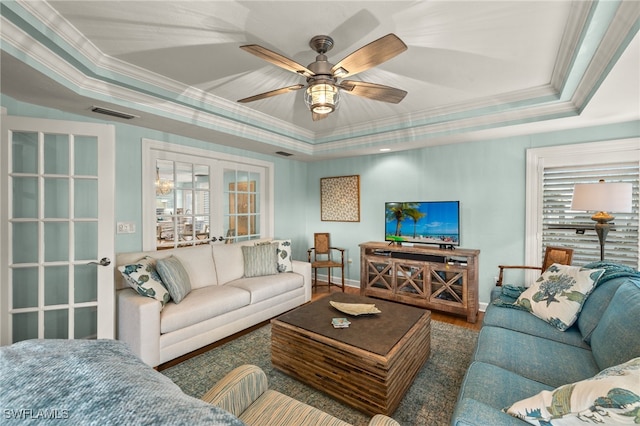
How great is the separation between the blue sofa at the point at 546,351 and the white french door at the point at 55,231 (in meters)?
2.68

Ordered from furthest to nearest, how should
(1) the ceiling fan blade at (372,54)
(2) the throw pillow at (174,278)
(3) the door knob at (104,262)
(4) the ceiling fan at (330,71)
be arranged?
(2) the throw pillow at (174,278)
(3) the door knob at (104,262)
(4) the ceiling fan at (330,71)
(1) the ceiling fan blade at (372,54)

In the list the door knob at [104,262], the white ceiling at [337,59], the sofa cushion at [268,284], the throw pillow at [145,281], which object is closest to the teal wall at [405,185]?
the white ceiling at [337,59]

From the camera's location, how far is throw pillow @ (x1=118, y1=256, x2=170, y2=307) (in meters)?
2.50

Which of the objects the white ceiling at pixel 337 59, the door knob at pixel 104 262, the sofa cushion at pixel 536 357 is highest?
the white ceiling at pixel 337 59

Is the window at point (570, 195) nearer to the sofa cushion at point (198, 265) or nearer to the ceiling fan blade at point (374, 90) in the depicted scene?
the ceiling fan blade at point (374, 90)

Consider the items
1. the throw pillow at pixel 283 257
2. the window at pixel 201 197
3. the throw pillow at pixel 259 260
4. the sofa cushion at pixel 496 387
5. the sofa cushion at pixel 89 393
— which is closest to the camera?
the sofa cushion at pixel 89 393

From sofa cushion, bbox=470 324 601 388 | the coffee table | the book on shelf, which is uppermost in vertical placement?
sofa cushion, bbox=470 324 601 388

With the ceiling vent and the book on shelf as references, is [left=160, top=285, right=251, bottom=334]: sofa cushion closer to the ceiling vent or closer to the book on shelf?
the book on shelf

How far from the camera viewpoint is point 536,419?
0.94m

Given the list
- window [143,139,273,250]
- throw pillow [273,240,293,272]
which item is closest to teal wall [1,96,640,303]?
window [143,139,273,250]

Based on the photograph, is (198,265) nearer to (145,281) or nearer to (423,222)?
(145,281)

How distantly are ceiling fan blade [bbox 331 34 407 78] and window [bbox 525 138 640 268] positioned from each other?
2.69 meters

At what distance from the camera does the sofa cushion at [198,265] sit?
3.13 m

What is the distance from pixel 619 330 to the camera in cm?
146
